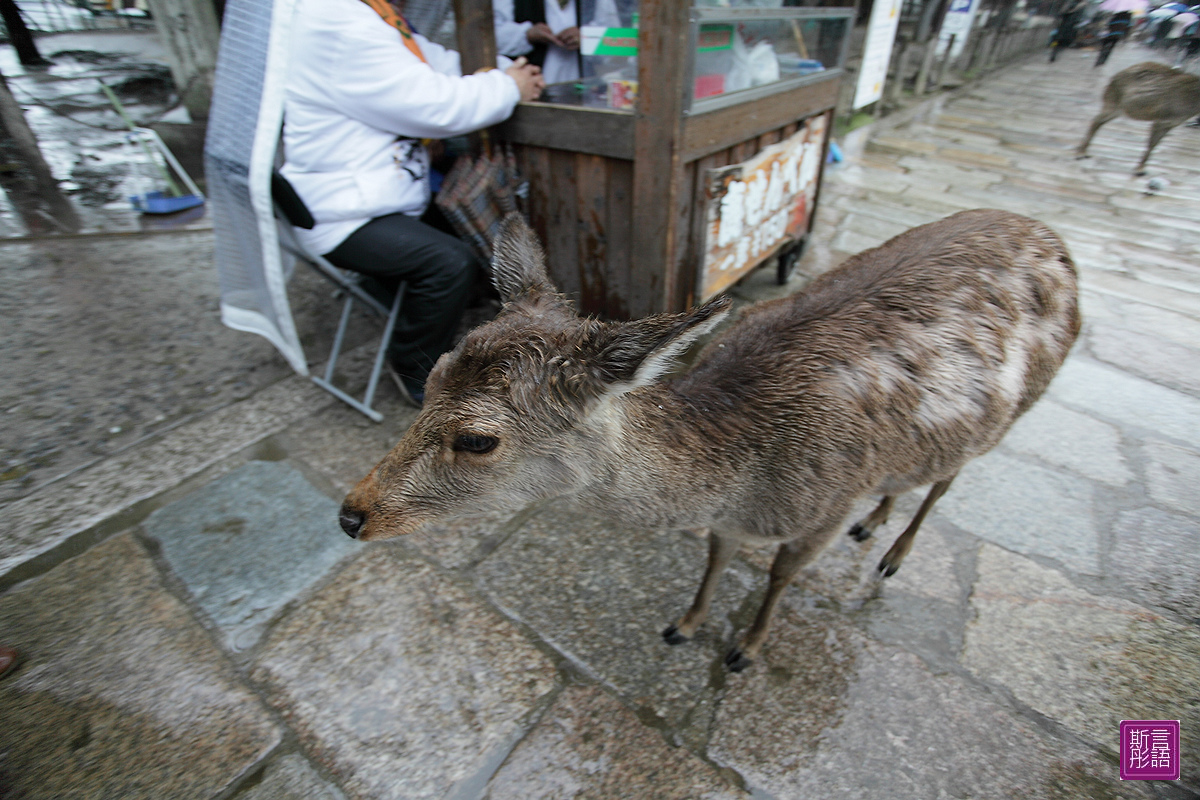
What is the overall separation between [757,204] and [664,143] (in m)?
1.34

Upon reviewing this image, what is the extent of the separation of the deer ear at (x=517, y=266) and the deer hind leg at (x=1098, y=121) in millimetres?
3545

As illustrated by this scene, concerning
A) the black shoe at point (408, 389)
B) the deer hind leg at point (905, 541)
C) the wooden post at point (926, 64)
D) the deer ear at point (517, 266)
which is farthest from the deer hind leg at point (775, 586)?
the wooden post at point (926, 64)

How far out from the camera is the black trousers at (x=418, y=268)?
3.16 metres

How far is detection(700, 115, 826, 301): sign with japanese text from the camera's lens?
373cm

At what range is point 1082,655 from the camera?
2.35 metres

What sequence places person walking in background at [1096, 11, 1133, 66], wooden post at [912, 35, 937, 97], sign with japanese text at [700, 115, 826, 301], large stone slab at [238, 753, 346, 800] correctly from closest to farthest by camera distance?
Result: large stone slab at [238, 753, 346, 800] < person walking in background at [1096, 11, 1133, 66] < sign with japanese text at [700, 115, 826, 301] < wooden post at [912, 35, 937, 97]

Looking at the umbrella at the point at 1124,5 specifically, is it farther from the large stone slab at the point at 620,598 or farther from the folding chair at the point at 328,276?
the folding chair at the point at 328,276

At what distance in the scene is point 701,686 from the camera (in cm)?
226

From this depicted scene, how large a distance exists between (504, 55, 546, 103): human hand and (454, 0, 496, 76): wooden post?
280mm

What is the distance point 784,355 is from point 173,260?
583cm

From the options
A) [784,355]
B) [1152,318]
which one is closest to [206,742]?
[784,355]

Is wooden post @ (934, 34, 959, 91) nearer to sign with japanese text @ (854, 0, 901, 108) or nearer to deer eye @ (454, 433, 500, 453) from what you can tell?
sign with japanese text @ (854, 0, 901, 108)

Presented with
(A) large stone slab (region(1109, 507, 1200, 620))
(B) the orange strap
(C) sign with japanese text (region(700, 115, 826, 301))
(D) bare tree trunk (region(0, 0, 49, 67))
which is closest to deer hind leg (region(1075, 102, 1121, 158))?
(C) sign with japanese text (region(700, 115, 826, 301))

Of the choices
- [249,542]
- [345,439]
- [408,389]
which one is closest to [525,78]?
[408,389]
